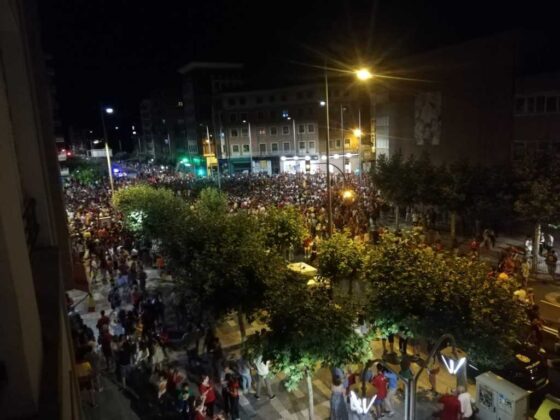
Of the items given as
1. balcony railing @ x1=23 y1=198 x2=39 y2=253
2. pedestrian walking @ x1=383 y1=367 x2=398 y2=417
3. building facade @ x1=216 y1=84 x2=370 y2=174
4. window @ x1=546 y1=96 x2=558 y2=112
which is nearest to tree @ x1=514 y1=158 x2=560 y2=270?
window @ x1=546 y1=96 x2=558 y2=112

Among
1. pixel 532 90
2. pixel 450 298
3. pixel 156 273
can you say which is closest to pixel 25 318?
pixel 450 298

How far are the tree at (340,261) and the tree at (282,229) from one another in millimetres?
4902

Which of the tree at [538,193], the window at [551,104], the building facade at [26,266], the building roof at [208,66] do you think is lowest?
the tree at [538,193]

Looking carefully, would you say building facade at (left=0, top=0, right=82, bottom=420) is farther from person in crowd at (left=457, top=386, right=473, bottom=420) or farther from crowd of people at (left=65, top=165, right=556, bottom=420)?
person in crowd at (left=457, top=386, right=473, bottom=420)

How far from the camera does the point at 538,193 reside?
19.0m

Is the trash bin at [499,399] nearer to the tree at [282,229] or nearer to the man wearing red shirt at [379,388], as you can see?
the man wearing red shirt at [379,388]

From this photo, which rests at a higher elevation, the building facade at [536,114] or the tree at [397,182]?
the building facade at [536,114]

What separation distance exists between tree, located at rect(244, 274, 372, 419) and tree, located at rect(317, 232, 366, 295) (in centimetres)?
418

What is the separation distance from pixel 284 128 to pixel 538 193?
174ft

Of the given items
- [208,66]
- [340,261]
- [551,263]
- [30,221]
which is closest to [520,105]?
[551,263]

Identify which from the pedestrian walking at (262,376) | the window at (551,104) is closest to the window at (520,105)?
the window at (551,104)

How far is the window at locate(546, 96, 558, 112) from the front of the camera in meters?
27.4

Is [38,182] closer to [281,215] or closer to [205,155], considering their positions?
[281,215]

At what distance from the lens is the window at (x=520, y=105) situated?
2950cm
